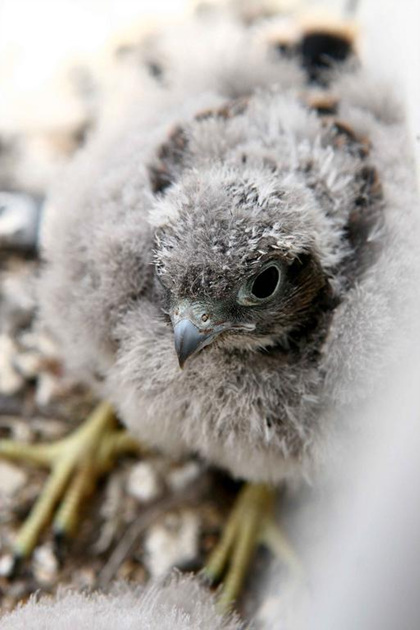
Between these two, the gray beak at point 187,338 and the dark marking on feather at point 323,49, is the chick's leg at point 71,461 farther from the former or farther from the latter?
the dark marking on feather at point 323,49

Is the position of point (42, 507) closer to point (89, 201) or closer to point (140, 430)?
point (140, 430)

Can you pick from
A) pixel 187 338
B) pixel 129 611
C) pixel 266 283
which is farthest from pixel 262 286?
pixel 129 611

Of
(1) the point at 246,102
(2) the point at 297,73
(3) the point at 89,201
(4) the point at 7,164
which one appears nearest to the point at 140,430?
(3) the point at 89,201

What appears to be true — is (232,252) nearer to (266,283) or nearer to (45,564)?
(266,283)

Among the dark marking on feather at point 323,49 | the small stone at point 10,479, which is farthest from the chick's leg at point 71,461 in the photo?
the dark marking on feather at point 323,49

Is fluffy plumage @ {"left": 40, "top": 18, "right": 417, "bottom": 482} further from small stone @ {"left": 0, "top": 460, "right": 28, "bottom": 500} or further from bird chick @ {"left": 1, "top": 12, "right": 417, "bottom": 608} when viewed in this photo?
small stone @ {"left": 0, "top": 460, "right": 28, "bottom": 500}

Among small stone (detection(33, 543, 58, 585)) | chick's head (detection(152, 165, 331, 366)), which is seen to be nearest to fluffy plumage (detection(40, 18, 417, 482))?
chick's head (detection(152, 165, 331, 366))
